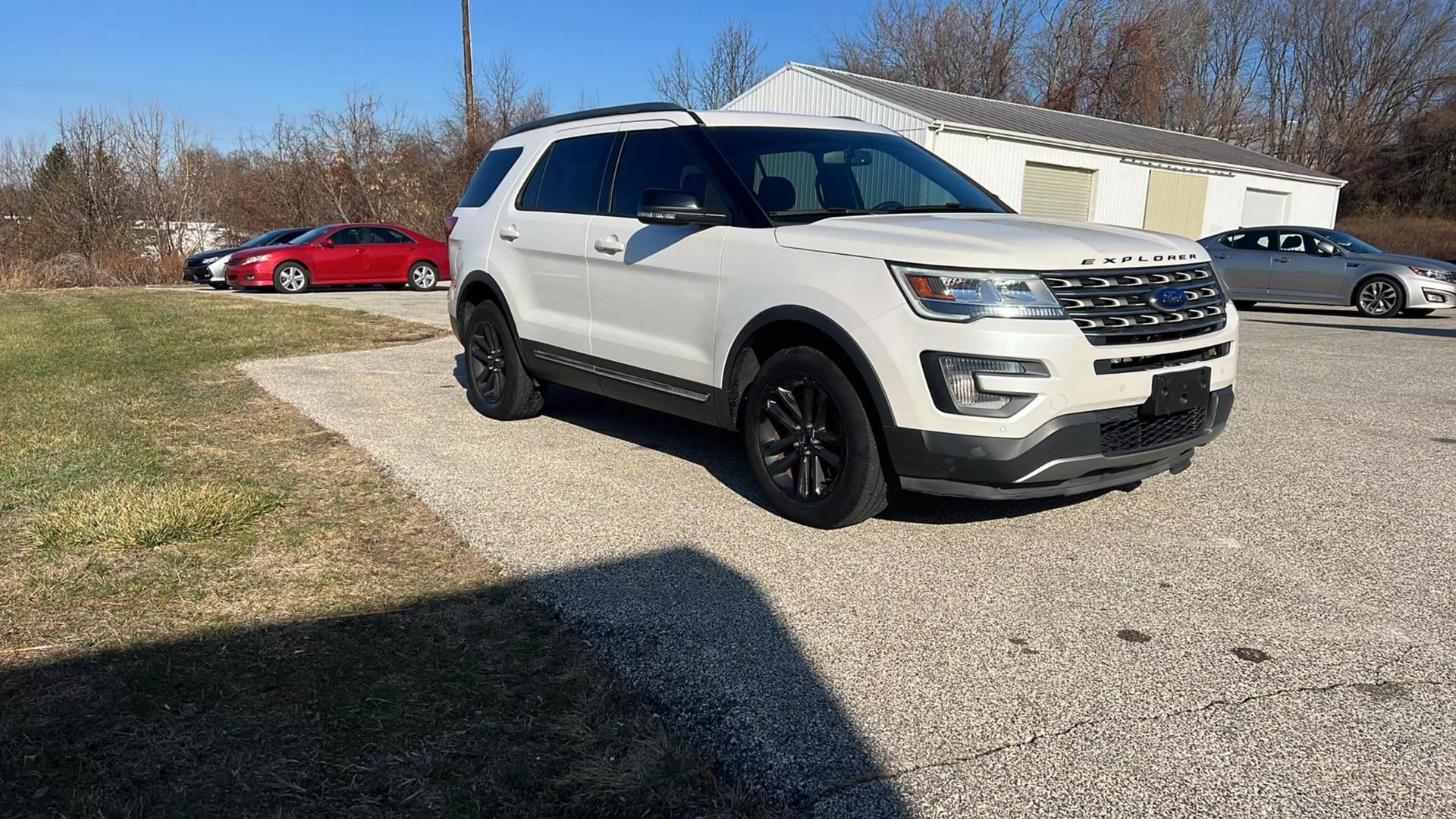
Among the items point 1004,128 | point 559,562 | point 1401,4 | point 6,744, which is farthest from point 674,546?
point 1401,4

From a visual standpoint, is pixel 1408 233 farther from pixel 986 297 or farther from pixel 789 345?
pixel 986 297

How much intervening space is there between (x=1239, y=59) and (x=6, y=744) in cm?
5822

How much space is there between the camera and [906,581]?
12.8ft

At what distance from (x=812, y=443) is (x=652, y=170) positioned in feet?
6.22

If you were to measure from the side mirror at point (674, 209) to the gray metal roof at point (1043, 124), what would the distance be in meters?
16.8

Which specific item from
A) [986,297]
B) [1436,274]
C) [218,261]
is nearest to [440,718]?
[986,297]

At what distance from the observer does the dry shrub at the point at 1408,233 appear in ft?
118

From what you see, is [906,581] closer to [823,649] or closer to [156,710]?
[823,649]

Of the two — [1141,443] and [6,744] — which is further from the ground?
[1141,443]

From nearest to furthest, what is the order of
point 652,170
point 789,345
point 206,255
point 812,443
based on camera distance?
point 812,443 → point 789,345 → point 652,170 → point 206,255

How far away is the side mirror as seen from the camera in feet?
15.4

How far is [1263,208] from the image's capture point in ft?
102

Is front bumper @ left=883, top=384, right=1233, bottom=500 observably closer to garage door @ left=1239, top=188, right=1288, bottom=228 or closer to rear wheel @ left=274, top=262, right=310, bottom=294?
rear wheel @ left=274, top=262, right=310, bottom=294

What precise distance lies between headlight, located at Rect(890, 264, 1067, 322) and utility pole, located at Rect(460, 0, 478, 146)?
30.1 metres
